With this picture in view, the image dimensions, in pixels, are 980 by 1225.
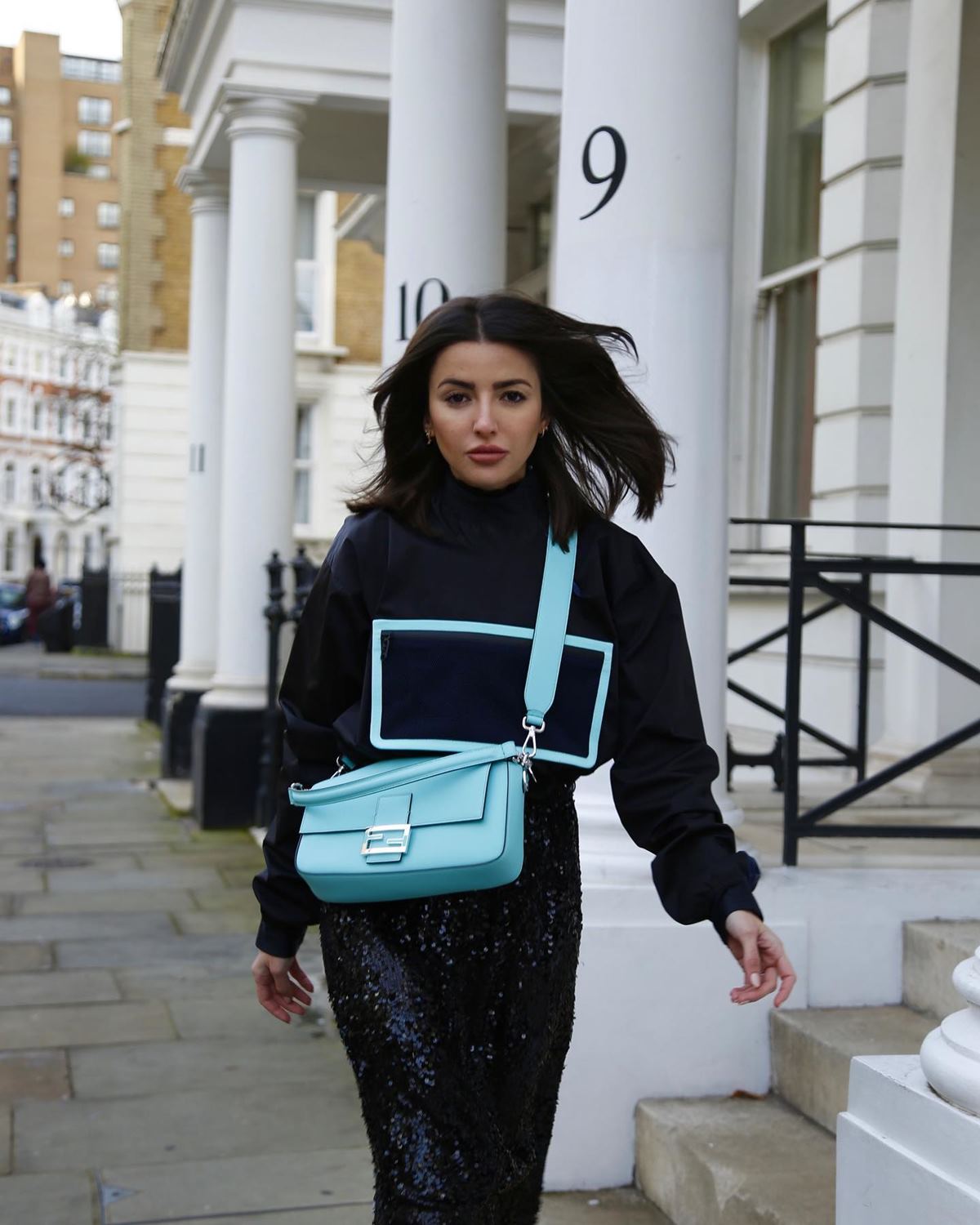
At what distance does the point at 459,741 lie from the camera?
8.13ft

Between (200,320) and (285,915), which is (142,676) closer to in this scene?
(200,320)

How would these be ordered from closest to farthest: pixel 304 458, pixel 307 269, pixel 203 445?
pixel 203 445 → pixel 307 269 → pixel 304 458

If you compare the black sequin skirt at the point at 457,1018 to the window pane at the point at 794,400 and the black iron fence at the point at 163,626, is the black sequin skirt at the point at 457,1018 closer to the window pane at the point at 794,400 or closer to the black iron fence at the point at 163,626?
the window pane at the point at 794,400

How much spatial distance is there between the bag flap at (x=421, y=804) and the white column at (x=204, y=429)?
32.9 ft

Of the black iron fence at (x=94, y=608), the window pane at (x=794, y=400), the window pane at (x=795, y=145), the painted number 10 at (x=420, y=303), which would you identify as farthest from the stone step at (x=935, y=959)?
the black iron fence at (x=94, y=608)

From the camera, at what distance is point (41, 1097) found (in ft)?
16.8

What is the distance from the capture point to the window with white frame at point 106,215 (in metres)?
108

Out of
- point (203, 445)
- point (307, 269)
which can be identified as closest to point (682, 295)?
point (203, 445)

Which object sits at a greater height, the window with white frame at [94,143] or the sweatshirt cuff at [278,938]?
the window with white frame at [94,143]

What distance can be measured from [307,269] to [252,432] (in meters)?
17.1

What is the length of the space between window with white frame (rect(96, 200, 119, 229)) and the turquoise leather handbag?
110979 millimetres

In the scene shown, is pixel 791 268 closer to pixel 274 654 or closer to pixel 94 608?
pixel 274 654

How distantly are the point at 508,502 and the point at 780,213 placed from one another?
270 inches

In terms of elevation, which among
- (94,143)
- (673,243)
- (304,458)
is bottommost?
(673,243)
